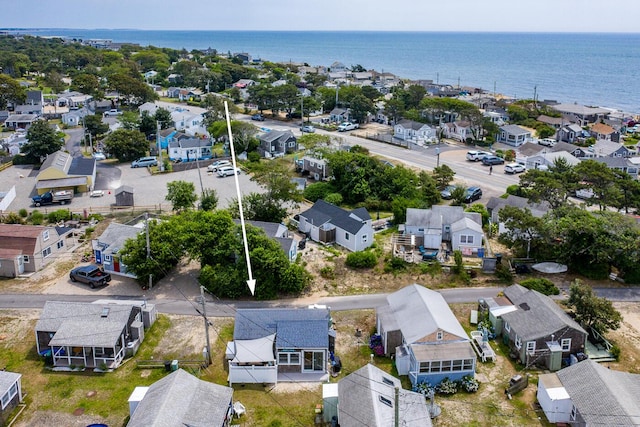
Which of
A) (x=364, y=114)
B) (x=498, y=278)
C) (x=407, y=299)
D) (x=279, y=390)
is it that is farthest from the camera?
(x=364, y=114)

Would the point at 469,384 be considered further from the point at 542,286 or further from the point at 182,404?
the point at 182,404

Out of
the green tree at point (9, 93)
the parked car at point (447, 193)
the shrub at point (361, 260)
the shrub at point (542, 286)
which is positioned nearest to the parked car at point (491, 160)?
the parked car at point (447, 193)

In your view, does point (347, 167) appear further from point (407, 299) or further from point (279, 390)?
point (279, 390)

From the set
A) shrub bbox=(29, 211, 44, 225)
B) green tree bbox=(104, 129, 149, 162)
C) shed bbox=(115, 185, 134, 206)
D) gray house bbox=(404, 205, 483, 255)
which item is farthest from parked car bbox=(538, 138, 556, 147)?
shrub bbox=(29, 211, 44, 225)

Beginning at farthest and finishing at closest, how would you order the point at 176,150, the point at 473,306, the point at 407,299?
the point at 176,150, the point at 473,306, the point at 407,299

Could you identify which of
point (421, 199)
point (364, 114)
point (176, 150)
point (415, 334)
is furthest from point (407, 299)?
point (364, 114)
